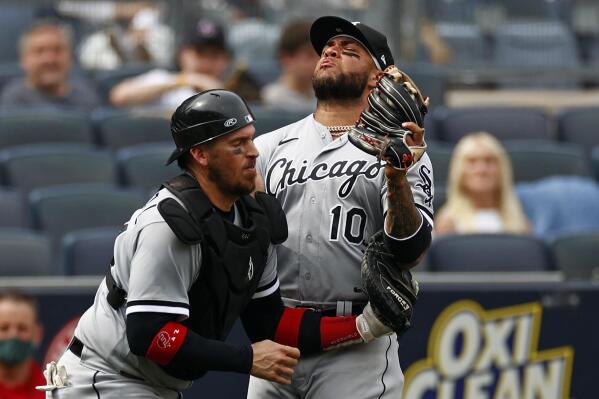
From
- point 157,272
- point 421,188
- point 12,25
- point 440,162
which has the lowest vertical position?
point 440,162

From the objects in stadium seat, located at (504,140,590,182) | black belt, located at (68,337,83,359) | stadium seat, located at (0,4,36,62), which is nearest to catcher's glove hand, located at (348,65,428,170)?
black belt, located at (68,337,83,359)

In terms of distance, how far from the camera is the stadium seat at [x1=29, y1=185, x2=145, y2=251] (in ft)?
25.9

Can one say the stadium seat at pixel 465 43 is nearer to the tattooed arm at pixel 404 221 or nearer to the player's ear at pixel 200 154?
A: the tattooed arm at pixel 404 221

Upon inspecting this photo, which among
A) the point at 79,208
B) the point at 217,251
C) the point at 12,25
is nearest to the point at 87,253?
the point at 79,208

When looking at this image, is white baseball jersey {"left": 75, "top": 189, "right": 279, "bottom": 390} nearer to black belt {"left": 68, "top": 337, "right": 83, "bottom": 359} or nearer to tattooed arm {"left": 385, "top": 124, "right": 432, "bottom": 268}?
black belt {"left": 68, "top": 337, "right": 83, "bottom": 359}

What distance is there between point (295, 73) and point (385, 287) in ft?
16.4

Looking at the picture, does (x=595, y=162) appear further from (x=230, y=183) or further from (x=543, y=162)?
(x=230, y=183)

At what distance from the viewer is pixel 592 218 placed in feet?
27.8

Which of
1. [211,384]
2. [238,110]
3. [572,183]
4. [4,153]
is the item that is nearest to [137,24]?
[4,153]

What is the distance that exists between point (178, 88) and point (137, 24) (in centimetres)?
205

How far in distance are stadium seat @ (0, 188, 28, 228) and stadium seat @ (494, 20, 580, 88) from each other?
15.2 ft

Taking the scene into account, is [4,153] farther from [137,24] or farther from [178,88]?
[137,24]

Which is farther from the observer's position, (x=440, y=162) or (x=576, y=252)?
(x=440, y=162)

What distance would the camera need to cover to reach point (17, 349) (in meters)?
6.17
